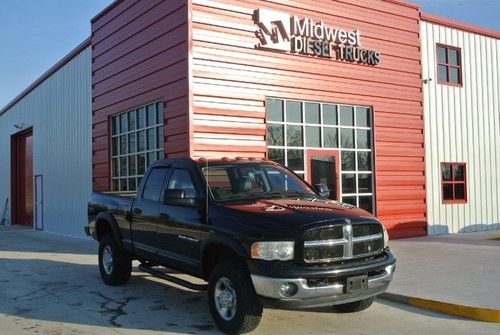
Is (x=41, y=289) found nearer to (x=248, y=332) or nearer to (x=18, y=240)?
(x=248, y=332)

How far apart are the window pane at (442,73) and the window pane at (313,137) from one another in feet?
17.5

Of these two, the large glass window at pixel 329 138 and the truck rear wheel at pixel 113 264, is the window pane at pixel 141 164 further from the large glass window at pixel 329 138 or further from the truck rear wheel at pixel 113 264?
the truck rear wheel at pixel 113 264

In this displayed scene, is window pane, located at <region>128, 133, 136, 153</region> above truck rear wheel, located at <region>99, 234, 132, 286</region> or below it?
above

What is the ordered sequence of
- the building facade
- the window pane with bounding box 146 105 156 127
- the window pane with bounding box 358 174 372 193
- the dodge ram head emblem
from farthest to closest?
1. the window pane with bounding box 358 174 372 193
2. the window pane with bounding box 146 105 156 127
3. the dodge ram head emblem
4. the building facade

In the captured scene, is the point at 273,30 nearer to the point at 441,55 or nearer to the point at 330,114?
the point at 330,114

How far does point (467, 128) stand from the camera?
1781cm

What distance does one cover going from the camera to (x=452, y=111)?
17.4 metres

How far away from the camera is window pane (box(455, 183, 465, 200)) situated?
57.1ft

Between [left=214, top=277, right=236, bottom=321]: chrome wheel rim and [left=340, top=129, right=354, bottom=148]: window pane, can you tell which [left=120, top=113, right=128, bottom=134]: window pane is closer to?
[left=340, top=129, right=354, bottom=148]: window pane

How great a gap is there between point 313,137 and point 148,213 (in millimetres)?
7342

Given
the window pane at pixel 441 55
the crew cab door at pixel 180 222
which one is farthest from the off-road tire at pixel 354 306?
the window pane at pixel 441 55

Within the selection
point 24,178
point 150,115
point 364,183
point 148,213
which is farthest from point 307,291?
point 24,178

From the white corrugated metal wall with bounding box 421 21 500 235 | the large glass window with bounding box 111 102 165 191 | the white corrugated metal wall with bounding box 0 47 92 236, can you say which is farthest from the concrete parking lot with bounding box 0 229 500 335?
the white corrugated metal wall with bounding box 421 21 500 235

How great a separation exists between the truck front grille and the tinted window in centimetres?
293
